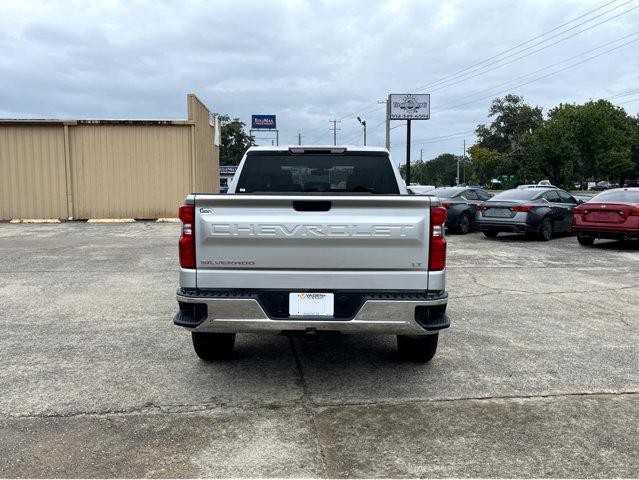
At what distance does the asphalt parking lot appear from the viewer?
329 cm

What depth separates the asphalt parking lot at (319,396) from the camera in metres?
3.29

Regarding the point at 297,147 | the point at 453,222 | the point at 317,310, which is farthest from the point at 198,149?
the point at 317,310

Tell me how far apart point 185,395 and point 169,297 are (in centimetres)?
373

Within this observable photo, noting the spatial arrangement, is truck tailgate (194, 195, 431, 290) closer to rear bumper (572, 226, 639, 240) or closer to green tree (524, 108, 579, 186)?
rear bumper (572, 226, 639, 240)

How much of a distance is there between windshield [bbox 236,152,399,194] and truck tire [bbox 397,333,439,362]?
140 cm

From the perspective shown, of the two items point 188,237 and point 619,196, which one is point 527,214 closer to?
point 619,196

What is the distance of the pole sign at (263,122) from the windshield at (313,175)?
197 feet

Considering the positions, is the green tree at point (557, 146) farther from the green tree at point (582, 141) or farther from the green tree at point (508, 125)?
the green tree at point (508, 125)

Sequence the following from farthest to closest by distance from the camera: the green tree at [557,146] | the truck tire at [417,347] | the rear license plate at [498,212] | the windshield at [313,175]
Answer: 1. the green tree at [557,146]
2. the rear license plate at [498,212]
3. the windshield at [313,175]
4. the truck tire at [417,347]

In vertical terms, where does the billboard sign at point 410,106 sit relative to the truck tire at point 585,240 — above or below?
above

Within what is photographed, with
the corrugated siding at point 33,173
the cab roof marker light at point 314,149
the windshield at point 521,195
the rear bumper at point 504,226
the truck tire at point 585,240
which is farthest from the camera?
the corrugated siding at point 33,173

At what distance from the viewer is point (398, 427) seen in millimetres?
3736

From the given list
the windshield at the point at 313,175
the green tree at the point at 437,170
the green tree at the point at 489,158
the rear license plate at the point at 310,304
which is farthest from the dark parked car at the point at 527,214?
the green tree at the point at 437,170

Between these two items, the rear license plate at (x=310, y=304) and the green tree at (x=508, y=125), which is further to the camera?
the green tree at (x=508, y=125)
